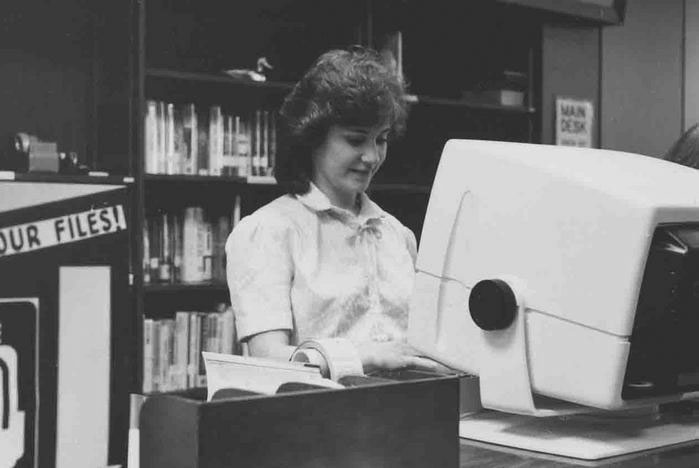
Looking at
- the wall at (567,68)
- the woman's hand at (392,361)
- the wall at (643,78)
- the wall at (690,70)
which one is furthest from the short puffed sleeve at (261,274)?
the wall at (690,70)

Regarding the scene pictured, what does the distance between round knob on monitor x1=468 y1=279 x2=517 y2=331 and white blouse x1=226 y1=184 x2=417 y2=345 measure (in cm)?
65

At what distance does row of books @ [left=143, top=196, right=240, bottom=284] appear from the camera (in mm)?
3154

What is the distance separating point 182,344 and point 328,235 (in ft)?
4.85

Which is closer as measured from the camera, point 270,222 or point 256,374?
point 256,374

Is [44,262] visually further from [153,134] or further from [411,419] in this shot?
[153,134]

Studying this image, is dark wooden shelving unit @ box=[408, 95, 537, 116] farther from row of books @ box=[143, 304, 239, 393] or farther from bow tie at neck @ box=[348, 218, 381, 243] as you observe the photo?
bow tie at neck @ box=[348, 218, 381, 243]

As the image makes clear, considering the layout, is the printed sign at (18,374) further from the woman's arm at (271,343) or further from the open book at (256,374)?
the woman's arm at (271,343)

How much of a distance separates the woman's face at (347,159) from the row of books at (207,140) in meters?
1.13

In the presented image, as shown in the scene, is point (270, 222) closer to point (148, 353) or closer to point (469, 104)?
point (148, 353)

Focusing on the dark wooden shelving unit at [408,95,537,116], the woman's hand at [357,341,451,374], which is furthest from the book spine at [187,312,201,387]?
the woman's hand at [357,341,451,374]

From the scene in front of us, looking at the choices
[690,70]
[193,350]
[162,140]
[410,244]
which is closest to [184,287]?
[193,350]

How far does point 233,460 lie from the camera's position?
74 centimetres

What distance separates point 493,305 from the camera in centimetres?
114

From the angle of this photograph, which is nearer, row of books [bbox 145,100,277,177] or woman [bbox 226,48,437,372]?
woman [bbox 226,48,437,372]
